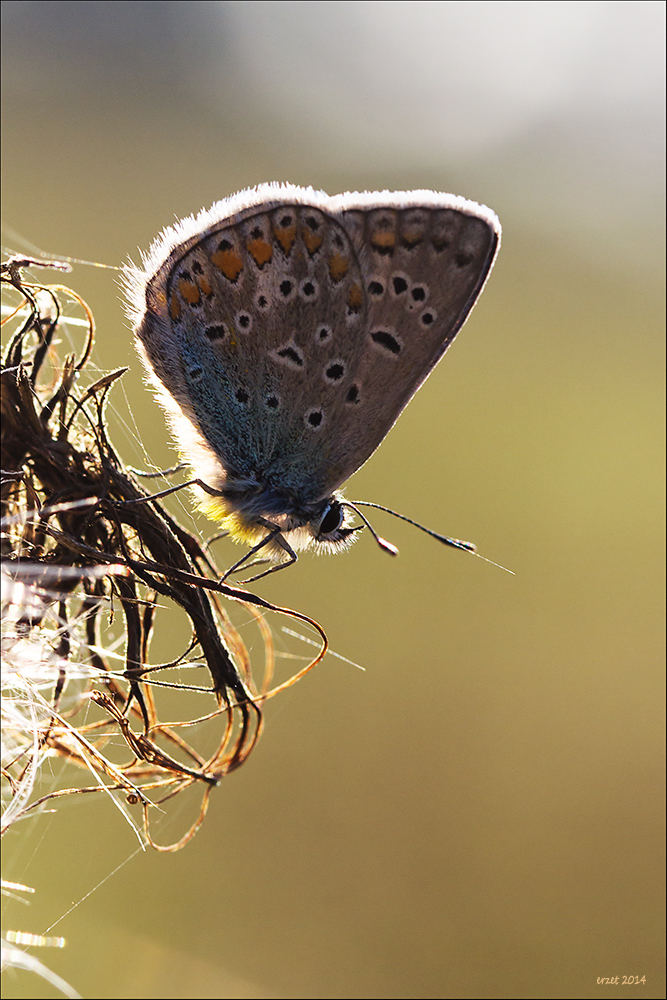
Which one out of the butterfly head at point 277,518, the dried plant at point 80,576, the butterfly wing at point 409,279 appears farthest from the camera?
the butterfly head at point 277,518

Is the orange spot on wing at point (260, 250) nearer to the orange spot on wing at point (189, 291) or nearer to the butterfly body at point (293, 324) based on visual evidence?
the butterfly body at point (293, 324)

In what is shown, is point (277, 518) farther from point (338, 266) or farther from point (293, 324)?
point (338, 266)

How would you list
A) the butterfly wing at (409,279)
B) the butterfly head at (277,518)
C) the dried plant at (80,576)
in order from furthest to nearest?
the butterfly head at (277,518) → the butterfly wing at (409,279) → the dried plant at (80,576)

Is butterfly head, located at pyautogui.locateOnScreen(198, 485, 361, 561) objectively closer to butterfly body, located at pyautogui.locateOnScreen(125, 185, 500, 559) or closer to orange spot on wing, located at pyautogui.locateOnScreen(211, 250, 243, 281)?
butterfly body, located at pyautogui.locateOnScreen(125, 185, 500, 559)

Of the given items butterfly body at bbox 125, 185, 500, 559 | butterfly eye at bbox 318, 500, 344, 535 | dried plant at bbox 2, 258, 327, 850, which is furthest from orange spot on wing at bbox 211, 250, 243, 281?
butterfly eye at bbox 318, 500, 344, 535

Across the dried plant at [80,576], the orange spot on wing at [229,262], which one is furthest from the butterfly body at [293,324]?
the dried plant at [80,576]

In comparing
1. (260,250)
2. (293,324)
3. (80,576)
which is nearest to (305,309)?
(293,324)

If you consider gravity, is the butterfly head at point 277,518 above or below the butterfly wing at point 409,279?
below

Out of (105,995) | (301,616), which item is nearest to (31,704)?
(301,616)
